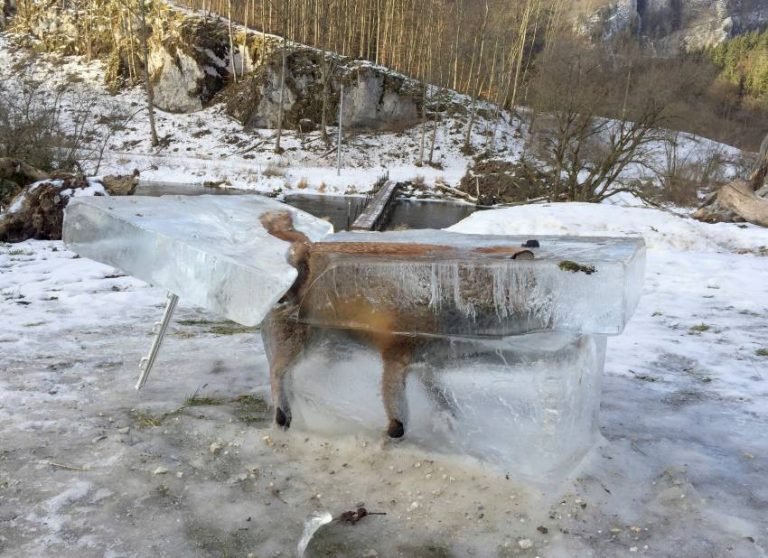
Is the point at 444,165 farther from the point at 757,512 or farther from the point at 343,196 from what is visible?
the point at 757,512

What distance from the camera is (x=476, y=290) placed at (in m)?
2.21

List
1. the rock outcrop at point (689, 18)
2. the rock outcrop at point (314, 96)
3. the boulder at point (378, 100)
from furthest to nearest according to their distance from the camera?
the rock outcrop at point (689, 18)
the boulder at point (378, 100)
the rock outcrop at point (314, 96)

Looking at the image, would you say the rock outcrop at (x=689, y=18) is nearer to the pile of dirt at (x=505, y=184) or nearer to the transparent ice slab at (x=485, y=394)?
the pile of dirt at (x=505, y=184)

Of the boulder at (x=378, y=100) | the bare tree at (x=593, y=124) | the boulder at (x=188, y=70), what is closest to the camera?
the bare tree at (x=593, y=124)

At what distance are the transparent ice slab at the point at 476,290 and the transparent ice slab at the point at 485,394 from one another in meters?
0.11

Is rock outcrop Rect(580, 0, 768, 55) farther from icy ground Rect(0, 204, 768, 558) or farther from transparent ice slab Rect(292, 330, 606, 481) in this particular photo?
transparent ice slab Rect(292, 330, 606, 481)

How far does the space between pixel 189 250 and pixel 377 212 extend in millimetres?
15456

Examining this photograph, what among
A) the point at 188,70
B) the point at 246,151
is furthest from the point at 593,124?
the point at 188,70

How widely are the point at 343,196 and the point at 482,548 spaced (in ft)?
78.7

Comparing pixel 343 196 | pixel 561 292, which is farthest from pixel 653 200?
pixel 561 292

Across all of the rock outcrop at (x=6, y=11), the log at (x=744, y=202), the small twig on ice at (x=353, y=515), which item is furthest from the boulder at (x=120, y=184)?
the rock outcrop at (x=6, y=11)

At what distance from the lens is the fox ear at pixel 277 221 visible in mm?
2871

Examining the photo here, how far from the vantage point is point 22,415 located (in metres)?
2.74

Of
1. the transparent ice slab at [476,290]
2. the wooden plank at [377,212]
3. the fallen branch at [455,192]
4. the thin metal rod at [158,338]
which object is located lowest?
the wooden plank at [377,212]
